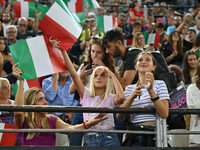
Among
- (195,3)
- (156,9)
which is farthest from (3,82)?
(195,3)

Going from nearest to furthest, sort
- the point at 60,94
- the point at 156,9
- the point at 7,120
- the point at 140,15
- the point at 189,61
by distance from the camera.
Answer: the point at 7,120, the point at 60,94, the point at 189,61, the point at 140,15, the point at 156,9

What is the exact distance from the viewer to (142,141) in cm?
416

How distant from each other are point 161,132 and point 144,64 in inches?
34.4

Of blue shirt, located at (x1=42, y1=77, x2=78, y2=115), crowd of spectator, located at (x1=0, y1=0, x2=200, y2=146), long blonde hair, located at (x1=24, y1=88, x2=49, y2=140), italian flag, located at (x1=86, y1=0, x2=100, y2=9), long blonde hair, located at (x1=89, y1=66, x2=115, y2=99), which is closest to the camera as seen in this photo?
crowd of spectator, located at (x1=0, y1=0, x2=200, y2=146)

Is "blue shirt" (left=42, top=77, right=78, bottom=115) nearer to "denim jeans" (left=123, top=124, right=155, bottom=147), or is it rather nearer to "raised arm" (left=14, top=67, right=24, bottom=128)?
"raised arm" (left=14, top=67, right=24, bottom=128)

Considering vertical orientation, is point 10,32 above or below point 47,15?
below

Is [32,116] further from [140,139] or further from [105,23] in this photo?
[105,23]

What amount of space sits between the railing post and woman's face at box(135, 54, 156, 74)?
2.19 feet

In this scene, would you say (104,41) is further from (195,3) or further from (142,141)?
(195,3)

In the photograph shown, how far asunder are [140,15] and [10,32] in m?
5.37

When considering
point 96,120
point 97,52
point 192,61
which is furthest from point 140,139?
point 192,61

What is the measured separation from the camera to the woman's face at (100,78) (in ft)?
15.4

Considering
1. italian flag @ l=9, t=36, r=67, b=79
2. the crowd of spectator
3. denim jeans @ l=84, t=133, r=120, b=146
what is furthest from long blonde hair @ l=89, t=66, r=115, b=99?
italian flag @ l=9, t=36, r=67, b=79

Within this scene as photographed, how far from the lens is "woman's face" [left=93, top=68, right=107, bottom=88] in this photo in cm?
470
